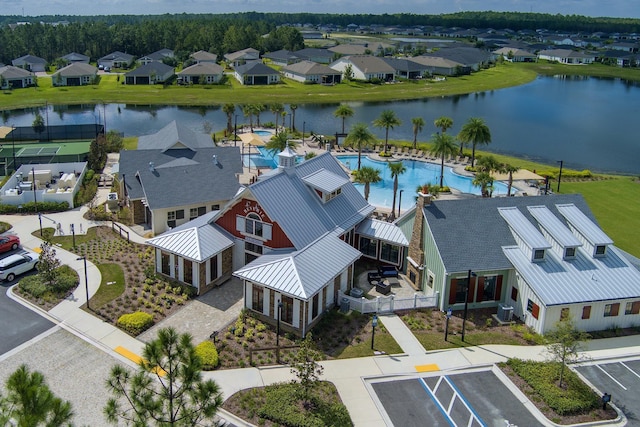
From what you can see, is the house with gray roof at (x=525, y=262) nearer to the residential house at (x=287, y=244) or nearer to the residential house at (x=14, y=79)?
the residential house at (x=287, y=244)

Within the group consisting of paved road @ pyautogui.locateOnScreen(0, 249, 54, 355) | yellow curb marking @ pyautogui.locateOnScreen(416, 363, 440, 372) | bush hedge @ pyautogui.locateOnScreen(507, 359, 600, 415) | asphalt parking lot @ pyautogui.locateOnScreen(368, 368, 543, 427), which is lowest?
asphalt parking lot @ pyautogui.locateOnScreen(368, 368, 543, 427)

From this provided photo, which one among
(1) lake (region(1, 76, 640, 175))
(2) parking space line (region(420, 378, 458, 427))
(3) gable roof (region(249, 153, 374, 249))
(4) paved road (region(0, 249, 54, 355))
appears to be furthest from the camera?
(1) lake (region(1, 76, 640, 175))

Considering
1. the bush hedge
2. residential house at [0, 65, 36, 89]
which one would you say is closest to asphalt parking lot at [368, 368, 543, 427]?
the bush hedge

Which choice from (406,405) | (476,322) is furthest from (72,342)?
(476,322)

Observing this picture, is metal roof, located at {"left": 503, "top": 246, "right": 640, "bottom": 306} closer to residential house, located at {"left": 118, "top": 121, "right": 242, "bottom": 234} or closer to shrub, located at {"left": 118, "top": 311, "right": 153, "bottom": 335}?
shrub, located at {"left": 118, "top": 311, "right": 153, "bottom": 335}

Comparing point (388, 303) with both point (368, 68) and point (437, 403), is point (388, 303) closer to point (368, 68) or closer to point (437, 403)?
point (437, 403)

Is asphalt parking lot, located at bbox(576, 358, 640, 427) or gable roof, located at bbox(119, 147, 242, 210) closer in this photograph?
asphalt parking lot, located at bbox(576, 358, 640, 427)
